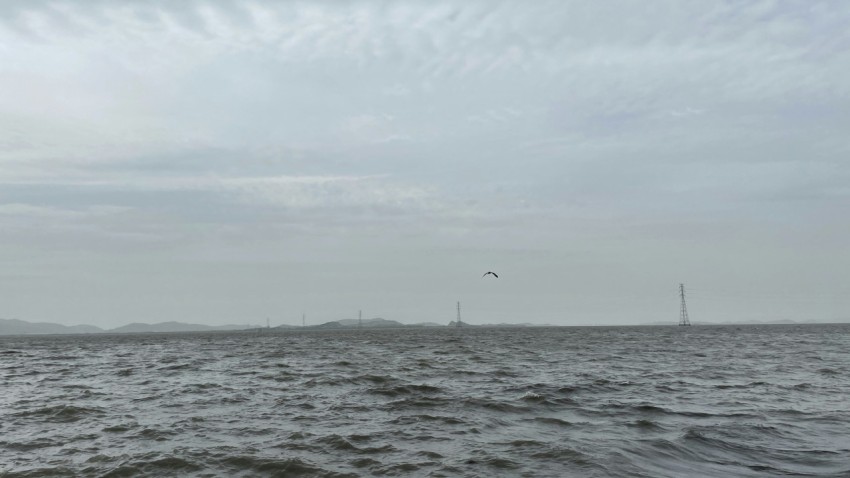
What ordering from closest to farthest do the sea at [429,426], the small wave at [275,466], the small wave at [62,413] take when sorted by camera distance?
the small wave at [275,466] < the sea at [429,426] < the small wave at [62,413]

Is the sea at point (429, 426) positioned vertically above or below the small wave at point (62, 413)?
below

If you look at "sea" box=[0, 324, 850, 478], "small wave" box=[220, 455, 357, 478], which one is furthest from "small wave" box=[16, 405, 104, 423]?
"small wave" box=[220, 455, 357, 478]

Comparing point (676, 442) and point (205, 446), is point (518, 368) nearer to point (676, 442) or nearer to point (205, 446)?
point (676, 442)

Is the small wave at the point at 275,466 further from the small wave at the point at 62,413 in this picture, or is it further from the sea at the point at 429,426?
the small wave at the point at 62,413

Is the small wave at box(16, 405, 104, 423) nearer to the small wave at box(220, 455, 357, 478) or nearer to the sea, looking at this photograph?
the sea

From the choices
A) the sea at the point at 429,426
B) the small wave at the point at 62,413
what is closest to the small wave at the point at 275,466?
the sea at the point at 429,426

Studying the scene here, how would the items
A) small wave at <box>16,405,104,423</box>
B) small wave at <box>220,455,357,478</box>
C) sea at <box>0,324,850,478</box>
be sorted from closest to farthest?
small wave at <box>220,455,357,478</box>
sea at <box>0,324,850,478</box>
small wave at <box>16,405,104,423</box>

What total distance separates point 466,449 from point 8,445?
11519 mm

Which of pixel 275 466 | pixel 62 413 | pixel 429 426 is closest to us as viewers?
pixel 275 466

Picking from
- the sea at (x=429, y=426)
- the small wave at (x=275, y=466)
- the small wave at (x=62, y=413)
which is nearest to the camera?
the small wave at (x=275, y=466)

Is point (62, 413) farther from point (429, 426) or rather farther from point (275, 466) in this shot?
point (429, 426)

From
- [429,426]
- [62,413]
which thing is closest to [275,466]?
[429,426]

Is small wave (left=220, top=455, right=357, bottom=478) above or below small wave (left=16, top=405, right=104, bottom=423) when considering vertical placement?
below

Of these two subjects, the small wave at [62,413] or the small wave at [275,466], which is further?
the small wave at [62,413]
